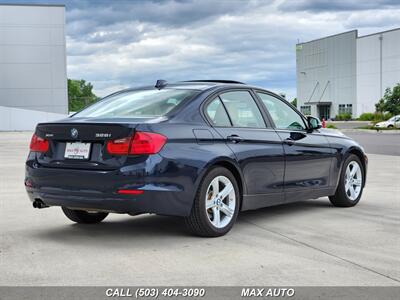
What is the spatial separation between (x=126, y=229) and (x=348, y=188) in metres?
3.22

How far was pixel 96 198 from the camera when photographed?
18.6 ft

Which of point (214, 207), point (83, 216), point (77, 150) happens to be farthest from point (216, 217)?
point (83, 216)

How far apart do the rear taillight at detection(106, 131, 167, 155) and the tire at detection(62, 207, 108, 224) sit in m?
1.53

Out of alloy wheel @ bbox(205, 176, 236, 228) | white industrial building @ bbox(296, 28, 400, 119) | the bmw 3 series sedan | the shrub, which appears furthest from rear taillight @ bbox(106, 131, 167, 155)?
the shrub

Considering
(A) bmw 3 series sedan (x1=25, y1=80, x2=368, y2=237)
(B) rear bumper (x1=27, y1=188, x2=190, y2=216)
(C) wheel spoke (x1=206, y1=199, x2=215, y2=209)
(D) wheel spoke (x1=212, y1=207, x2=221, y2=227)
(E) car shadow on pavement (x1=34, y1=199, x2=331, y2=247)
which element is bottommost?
(E) car shadow on pavement (x1=34, y1=199, x2=331, y2=247)

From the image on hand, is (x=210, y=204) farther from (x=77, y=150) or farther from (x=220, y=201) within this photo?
(x=77, y=150)

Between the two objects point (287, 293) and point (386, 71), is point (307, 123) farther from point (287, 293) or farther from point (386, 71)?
point (386, 71)

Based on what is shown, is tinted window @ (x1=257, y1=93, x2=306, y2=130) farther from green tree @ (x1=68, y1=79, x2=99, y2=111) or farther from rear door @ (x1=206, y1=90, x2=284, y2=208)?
green tree @ (x1=68, y1=79, x2=99, y2=111)

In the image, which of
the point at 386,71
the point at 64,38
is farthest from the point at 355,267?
the point at 386,71

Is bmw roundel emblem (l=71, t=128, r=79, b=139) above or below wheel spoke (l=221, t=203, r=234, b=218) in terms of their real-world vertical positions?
above

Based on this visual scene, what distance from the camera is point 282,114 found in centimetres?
751

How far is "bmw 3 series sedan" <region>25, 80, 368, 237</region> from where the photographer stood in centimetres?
565

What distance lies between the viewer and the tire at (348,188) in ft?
27.1

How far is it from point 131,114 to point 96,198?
1.04 meters
